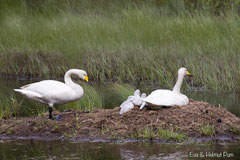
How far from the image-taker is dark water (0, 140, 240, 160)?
8.06 m

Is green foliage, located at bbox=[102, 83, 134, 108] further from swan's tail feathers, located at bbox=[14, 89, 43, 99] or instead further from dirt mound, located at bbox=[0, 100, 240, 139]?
swan's tail feathers, located at bbox=[14, 89, 43, 99]

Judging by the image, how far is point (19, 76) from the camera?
19562 millimetres

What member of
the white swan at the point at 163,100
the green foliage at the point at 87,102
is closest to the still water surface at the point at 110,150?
the white swan at the point at 163,100

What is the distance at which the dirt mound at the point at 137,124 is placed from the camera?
9445 mm

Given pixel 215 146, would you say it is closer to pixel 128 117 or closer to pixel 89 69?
pixel 128 117

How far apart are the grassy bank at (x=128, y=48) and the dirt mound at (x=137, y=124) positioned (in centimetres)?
521

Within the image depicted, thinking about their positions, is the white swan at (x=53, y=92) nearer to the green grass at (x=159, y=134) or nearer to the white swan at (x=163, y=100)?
the white swan at (x=163, y=100)

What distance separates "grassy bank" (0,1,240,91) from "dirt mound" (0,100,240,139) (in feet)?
17.1

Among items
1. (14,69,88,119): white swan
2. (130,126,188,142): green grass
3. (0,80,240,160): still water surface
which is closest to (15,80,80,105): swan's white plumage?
(14,69,88,119): white swan

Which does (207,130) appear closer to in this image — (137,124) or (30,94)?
(137,124)

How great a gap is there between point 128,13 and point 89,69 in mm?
5209

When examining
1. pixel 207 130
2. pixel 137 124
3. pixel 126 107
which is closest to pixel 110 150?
pixel 137 124

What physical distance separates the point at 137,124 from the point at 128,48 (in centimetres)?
864

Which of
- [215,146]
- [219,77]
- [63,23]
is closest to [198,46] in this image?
[219,77]
